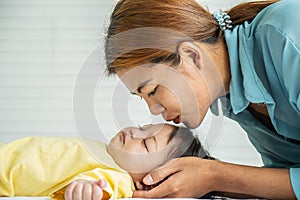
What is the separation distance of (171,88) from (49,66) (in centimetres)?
118

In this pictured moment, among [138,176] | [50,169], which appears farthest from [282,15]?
[50,169]

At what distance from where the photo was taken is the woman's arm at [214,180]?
4.01 feet

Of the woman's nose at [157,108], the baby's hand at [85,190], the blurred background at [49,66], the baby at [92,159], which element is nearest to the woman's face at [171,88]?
the woman's nose at [157,108]

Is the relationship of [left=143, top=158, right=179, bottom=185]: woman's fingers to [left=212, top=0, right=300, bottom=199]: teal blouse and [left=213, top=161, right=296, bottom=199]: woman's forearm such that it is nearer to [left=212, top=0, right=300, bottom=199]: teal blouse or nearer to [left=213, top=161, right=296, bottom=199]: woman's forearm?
[left=213, top=161, right=296, bottom=199]: woman's forearm

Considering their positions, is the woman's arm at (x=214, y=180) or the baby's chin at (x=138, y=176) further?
the baby's chin at (x=138, y=176)

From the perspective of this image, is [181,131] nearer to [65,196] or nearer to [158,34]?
[158,34]

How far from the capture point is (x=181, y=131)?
4.78 ft

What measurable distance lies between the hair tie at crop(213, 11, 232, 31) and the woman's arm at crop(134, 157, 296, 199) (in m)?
0.33

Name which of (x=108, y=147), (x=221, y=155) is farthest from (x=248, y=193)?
(x=221, y=155)

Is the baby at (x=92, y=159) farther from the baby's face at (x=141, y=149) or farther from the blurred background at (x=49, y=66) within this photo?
the blurred background at (x=49, y=66)

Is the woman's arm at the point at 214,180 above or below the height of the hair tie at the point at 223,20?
below

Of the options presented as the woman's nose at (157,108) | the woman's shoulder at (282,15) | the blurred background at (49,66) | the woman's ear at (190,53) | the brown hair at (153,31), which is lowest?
the blurred background at (49,66)

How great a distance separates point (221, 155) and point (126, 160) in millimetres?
1009

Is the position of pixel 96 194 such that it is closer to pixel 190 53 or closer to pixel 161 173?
pixel 161 173
